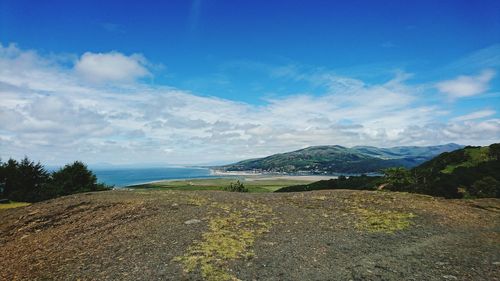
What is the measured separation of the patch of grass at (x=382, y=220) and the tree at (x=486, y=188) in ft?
113

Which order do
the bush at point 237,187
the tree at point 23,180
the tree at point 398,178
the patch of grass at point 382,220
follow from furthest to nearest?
the tree at point 398,178
the bush at point 237,187
the tree at point 23,180
the patch of grass at point 382,220

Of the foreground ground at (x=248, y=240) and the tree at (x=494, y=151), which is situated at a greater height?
the tree at (x=494, y=151)

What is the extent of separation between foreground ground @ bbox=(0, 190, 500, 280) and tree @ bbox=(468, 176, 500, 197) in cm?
2729

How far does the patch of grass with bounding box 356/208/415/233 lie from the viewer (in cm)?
1484

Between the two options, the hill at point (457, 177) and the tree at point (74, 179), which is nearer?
the hill at point (457, 177)

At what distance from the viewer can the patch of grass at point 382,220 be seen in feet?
48.7

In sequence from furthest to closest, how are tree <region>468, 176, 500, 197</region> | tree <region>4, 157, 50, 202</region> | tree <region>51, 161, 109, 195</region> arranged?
tree <region>4, 157, 50, 202</region> → tree <region>51, 161, 109, 195</region> → tree <region>468, 176, 500, 197</region>

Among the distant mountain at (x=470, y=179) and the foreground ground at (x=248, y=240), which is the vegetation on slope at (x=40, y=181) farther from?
Answer: the distant mountain at (x=470, y=179)

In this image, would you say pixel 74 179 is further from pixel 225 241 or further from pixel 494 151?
pixel 494 151

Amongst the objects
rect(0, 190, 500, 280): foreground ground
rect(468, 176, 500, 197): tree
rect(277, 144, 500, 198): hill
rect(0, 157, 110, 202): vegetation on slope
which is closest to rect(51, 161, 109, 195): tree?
rect(0, 157, 110, 202): vegetation on slope

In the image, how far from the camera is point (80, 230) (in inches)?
583

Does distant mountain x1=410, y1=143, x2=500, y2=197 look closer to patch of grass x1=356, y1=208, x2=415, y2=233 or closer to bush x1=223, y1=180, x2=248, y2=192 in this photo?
bush x1=223, y1=180, x2=248, y2=192

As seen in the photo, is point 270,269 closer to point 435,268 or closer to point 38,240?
point 435,268

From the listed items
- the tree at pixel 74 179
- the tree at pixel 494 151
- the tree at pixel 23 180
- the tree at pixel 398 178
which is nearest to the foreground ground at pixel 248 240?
the tree at pixel 74 179
